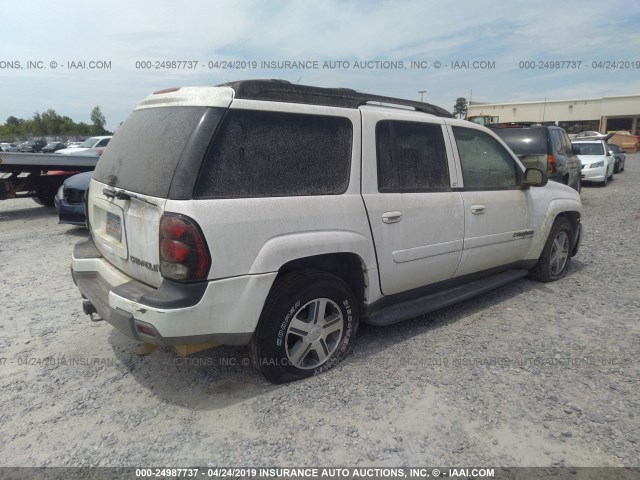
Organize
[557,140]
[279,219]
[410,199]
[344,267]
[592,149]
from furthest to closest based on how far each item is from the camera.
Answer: [592,149]
[557,140]
[410,199]
[344,267]
[279,219]

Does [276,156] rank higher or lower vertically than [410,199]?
higher

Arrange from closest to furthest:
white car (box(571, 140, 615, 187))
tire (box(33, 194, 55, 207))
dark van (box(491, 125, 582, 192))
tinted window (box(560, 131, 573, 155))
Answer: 1. dark van (box(491, 125, 582, 192))
2. tinted window (box(560, 131, 573, 155))
3. tire (box(33, 194, 55, 207))
4. white car (box(571, 140, 615, 187))

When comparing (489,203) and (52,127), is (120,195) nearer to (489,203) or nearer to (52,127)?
(489,203)

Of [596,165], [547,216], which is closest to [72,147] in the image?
[547,216]

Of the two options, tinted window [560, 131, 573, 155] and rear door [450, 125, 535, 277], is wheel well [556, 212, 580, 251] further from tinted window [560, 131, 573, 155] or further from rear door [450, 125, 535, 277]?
tinted window [560, 131, 573, 155]

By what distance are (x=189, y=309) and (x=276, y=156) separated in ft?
3.55

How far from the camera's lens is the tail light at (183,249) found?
2.38m

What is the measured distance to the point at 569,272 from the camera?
5.47 metres

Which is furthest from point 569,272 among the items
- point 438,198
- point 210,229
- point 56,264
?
point 56,264

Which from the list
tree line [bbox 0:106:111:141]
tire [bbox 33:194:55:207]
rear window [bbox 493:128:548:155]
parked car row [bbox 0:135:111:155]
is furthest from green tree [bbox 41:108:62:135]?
rear window [bbox 493:128:548:155]

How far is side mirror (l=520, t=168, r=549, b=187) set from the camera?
4.23m

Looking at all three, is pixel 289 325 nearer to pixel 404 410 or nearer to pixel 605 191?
pixel 404 410

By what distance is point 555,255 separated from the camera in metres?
5.02

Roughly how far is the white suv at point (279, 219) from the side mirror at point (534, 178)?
542 millimetres
